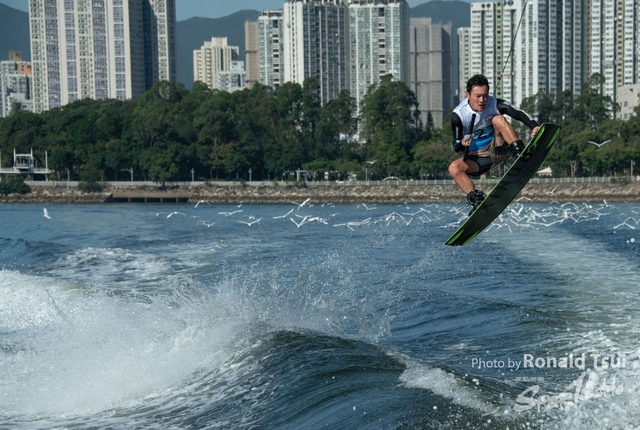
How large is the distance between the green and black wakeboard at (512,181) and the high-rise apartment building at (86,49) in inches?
5943

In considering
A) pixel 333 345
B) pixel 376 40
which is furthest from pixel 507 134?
pixel 376 40

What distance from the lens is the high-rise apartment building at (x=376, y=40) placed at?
472ft

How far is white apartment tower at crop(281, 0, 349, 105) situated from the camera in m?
139

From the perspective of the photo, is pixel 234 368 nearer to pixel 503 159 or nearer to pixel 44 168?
pixel 503 159

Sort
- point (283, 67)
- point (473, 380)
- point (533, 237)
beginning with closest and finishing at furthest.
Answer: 1. point (473, 380)
2. point (533, 237)
3. point (283, 67)

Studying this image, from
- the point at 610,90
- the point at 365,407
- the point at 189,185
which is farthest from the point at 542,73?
the point at 365,407

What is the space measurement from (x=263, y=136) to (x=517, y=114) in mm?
91117

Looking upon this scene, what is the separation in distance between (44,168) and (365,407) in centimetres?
9593

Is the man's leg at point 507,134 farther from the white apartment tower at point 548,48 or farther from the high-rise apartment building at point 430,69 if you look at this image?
the high-rise apartment building at point 430,69

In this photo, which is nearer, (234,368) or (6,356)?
(234,368)

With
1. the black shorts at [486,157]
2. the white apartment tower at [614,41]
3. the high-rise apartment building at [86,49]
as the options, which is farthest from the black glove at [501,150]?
the high-rise apartment building at [86,49]

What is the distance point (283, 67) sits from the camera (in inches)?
5940
